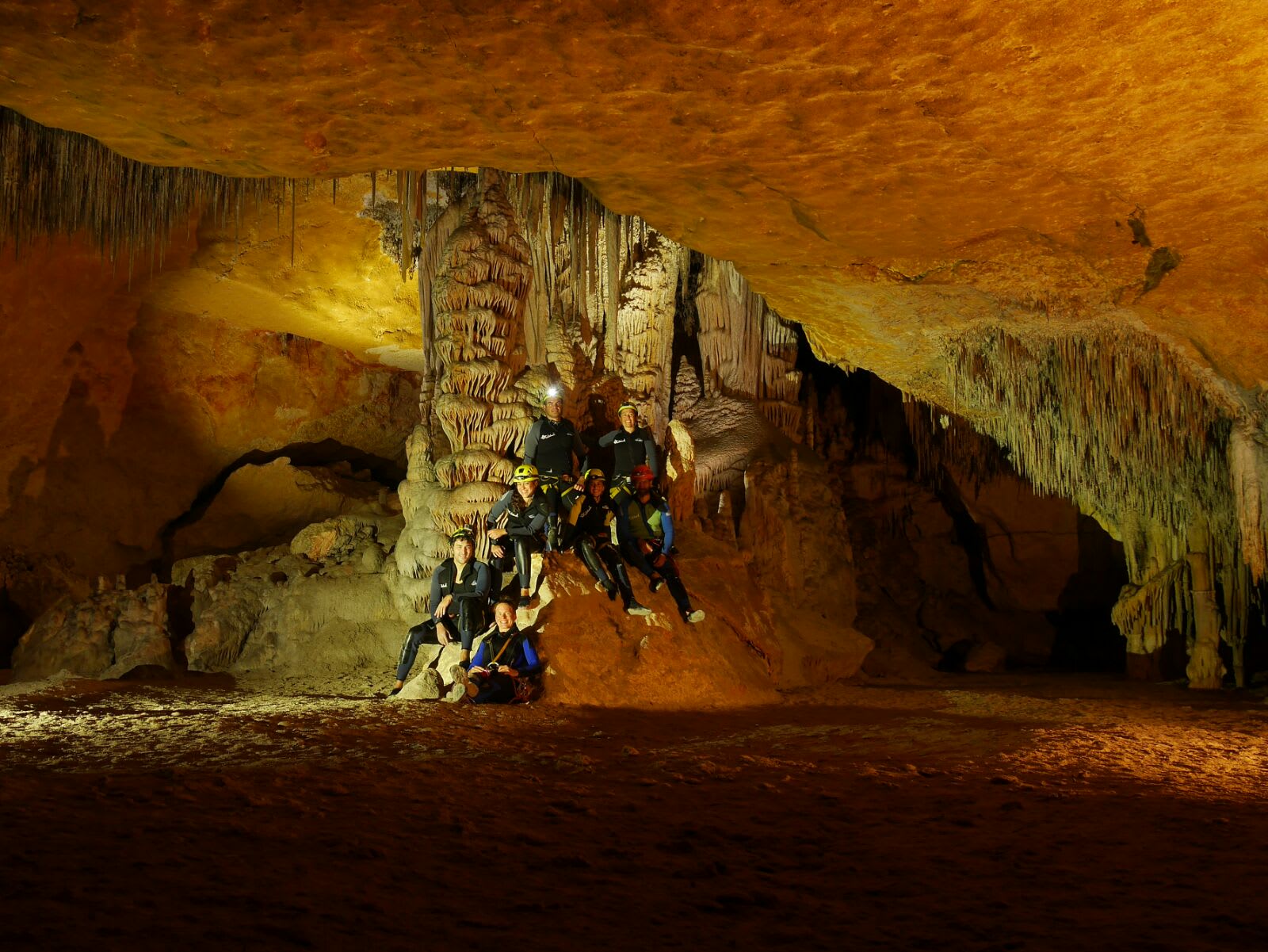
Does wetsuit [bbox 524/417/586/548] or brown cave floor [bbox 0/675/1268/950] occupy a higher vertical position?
wetsuit [bbox 524/417/586/548]

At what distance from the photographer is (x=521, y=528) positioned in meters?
7.79

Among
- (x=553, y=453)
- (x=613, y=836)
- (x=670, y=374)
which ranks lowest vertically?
(x=613, y=836)

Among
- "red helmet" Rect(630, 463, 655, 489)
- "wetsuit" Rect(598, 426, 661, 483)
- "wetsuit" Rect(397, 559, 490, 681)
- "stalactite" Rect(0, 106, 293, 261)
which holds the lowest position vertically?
"wetsuit" Rect(397, 559, 490, 681)

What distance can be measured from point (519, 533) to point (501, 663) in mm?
1178

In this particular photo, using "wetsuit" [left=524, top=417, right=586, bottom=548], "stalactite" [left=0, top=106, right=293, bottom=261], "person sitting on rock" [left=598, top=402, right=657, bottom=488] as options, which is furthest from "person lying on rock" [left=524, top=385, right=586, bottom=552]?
"stalactite" [left=0, top=106, right=293, bottom=261]

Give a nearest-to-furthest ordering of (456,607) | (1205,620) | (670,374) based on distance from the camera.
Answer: (456,607)
(1205,620)
(670,374)

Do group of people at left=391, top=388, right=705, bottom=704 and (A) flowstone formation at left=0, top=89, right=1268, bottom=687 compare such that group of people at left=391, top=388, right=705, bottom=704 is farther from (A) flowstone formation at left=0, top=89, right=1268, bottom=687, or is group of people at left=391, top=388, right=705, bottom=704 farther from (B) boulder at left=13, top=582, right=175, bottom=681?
(B) boulder at left=13, top=582, right=175, bottom=681

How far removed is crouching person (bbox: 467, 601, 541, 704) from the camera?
22.4 feet

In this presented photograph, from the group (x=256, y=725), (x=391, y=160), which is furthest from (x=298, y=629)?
(x=391, y=160)

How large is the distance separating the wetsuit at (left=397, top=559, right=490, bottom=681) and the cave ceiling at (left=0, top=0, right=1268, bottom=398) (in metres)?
3.32

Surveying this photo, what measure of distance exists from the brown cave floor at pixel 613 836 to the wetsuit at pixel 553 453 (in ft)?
9.76

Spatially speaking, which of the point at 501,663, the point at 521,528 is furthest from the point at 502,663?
the point at 521,528

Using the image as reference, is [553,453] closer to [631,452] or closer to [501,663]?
[631,452]

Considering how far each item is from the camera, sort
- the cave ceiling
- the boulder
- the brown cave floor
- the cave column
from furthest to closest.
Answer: the cave column → the boulder → the cave ceiling → the brown cave floor
